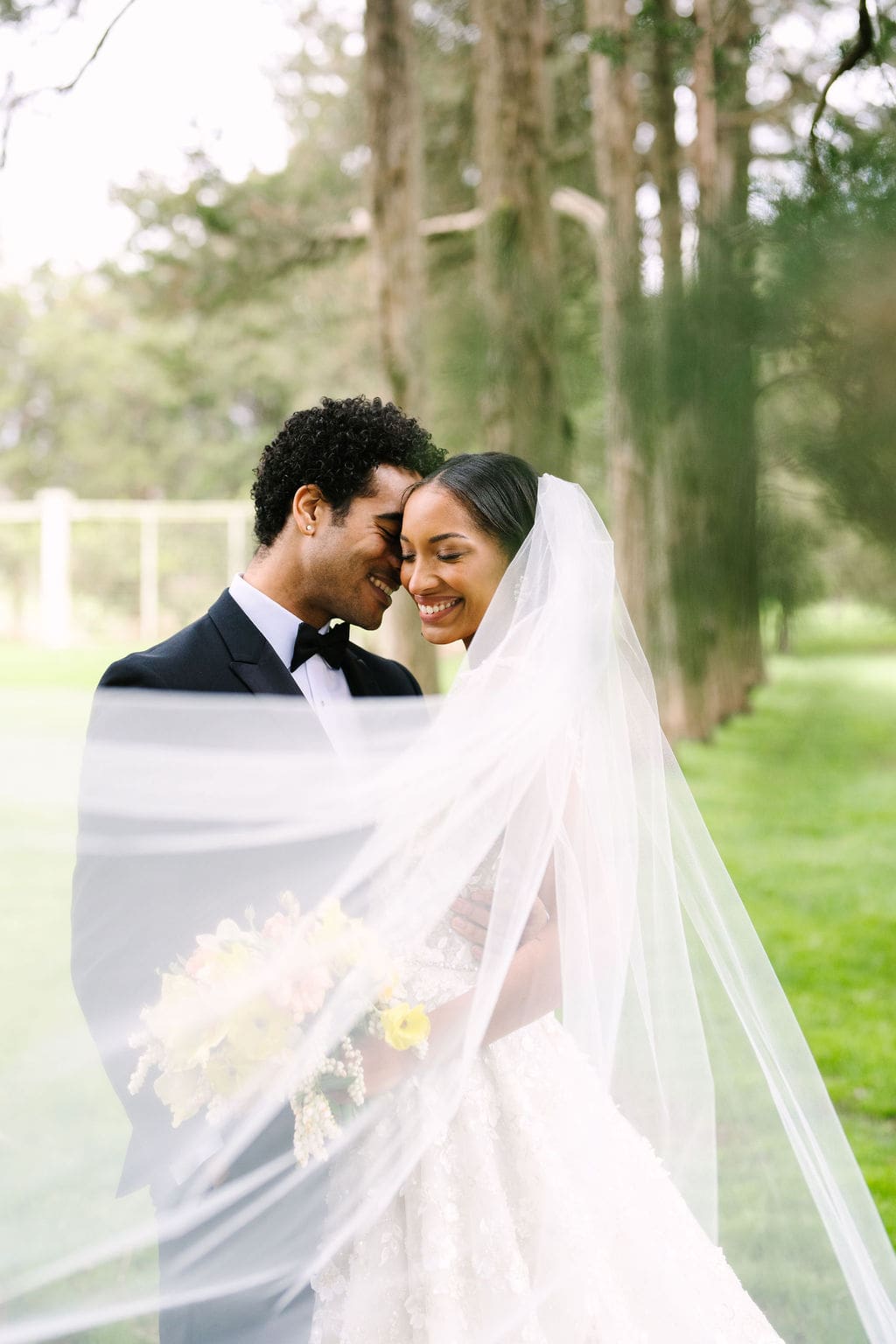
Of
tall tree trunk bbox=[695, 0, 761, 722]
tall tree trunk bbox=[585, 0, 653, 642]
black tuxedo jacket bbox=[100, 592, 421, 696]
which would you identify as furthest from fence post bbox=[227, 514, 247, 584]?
black tuxedo jacket bbox=[100, 592, 421, 696]

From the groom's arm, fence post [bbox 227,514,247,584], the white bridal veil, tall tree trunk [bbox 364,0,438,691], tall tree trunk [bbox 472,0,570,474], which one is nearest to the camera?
the white bridal veil

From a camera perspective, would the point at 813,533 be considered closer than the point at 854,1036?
Yes

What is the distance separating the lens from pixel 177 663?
2.14 m

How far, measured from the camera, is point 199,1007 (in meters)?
1.68

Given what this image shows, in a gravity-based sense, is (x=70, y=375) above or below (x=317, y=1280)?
above

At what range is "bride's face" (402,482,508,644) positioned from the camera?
7.04 ft

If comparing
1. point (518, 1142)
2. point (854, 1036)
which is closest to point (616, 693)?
point (518, 1142)

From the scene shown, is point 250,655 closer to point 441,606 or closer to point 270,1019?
point 441,606

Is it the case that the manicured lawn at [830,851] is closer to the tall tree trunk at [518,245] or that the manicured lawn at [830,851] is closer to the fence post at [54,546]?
the tall tree trunk at [518,245]

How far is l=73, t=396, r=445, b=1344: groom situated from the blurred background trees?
1.22 metres

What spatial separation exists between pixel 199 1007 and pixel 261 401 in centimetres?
2251

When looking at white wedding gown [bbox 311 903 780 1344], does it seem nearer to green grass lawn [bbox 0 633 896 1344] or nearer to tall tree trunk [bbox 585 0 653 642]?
green grass lawn [bbox 0 633 896 1344]

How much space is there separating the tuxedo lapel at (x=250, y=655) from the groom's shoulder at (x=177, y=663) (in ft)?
0.05

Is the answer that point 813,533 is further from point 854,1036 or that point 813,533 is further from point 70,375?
point 70,375
